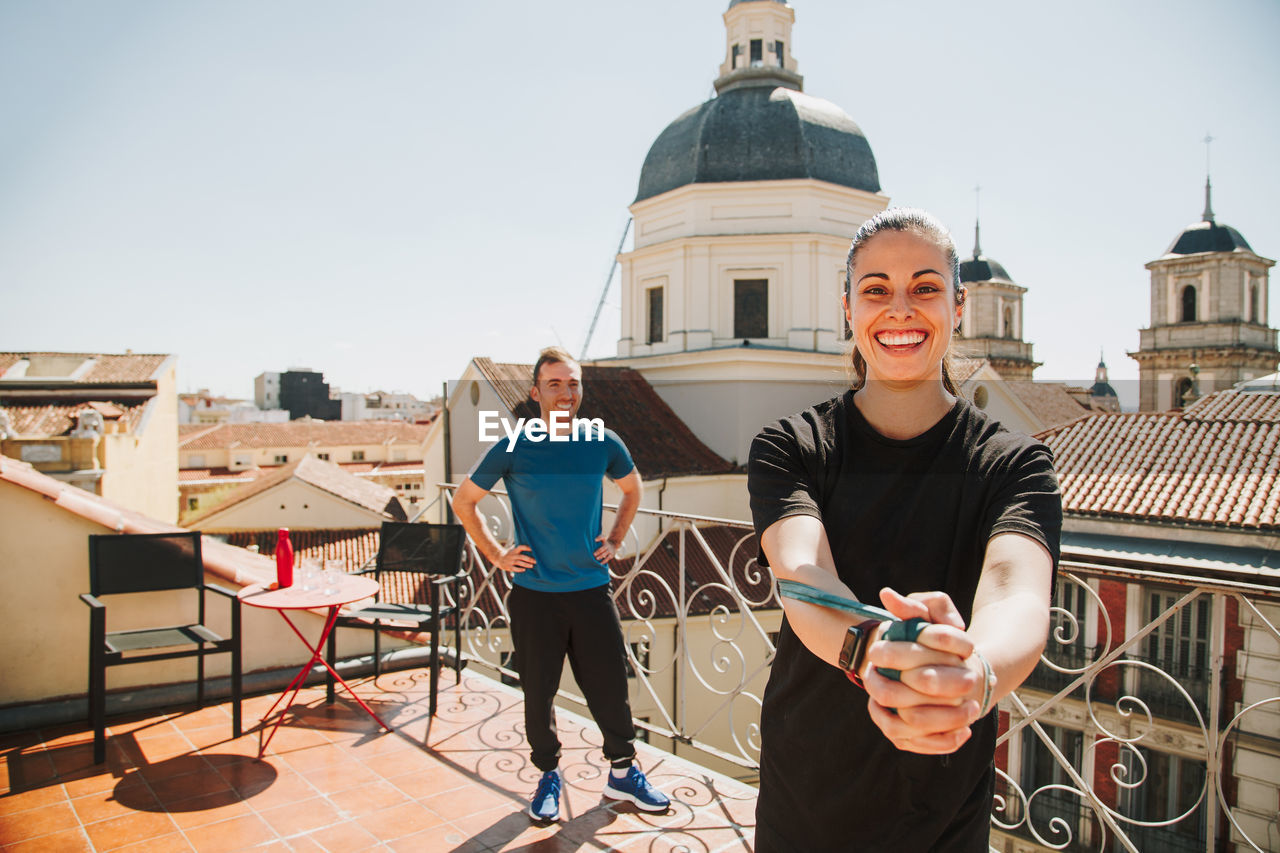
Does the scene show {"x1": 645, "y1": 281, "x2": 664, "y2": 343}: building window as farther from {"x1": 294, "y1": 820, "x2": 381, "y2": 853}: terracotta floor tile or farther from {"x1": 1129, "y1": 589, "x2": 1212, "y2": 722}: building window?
{"x1": 294, "y1": 820, "x2": 381, "y2": 853}: terracotta floor tile

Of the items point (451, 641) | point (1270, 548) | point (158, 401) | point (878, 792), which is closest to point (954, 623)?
point (878, 792)

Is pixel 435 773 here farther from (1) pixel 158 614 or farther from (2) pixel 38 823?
(1) pixel 158 614

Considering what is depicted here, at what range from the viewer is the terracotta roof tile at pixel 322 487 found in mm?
24594

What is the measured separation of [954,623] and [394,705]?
417cm

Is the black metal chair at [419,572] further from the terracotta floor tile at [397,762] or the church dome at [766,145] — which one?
the church dome at [766,145]

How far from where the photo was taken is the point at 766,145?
74.5 feet

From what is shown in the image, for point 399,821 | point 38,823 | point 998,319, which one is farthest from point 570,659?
point 998,319

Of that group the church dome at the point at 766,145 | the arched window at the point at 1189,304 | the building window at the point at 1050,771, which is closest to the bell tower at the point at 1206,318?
the arched window at the point at 1189,304

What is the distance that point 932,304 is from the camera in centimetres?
146

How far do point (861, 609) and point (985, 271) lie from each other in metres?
67.4

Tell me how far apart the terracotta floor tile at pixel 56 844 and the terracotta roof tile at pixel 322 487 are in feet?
70.4

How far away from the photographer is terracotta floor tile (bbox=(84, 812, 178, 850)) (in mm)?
3047

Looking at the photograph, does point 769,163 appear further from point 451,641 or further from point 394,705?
point 394,705

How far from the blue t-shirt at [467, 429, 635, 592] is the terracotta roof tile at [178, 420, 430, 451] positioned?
144 feet
